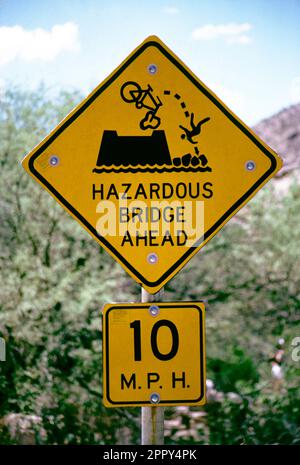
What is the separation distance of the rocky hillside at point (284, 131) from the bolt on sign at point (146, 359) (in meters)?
15.0

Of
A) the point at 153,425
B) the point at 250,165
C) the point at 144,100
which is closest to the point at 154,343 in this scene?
the point at 153,425

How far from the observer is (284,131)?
20891 millimetres

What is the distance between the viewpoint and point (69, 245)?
26.6 ft

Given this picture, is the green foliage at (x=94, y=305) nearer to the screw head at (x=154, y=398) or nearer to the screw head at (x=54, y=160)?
the screw head at (x=154, y=398)

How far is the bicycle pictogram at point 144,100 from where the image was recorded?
2764 mm

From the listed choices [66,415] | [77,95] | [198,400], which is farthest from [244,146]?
[77,95]

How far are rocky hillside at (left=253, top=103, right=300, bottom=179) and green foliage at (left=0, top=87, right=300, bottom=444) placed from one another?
8813 millimetres

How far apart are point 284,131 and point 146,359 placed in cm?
1911

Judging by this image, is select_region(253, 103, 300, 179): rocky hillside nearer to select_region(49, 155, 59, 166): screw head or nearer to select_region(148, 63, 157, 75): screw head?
select_region(148, 63, 157, 75): screw head

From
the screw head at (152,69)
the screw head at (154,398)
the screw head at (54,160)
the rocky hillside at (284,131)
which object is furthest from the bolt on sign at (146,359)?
the rocky hillside at (284,131)

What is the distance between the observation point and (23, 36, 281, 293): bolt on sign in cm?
271

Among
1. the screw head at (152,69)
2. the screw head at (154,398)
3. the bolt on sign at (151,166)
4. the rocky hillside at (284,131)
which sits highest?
the rocky hillside at (284,131)

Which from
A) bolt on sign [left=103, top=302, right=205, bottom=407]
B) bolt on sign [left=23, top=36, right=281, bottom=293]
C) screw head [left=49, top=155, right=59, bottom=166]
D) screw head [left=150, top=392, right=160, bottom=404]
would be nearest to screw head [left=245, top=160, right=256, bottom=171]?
bolt on sign [left=23, top=36, right=281, bottom=293]
